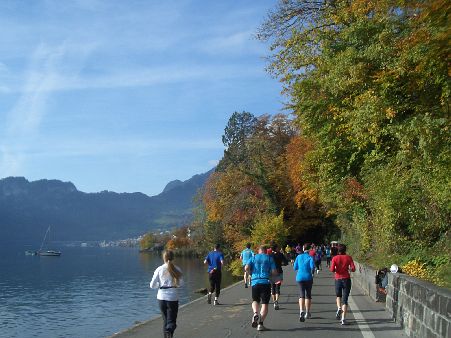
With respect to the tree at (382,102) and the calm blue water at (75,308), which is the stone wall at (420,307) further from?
the calm blue water at (75,308)

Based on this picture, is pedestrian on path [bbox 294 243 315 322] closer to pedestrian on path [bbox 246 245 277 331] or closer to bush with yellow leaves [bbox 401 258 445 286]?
pedestrian on path [bbox 246 245 277 331]

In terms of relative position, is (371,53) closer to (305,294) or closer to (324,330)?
(305,294)

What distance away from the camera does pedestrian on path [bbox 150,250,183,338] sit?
1020 centimetres

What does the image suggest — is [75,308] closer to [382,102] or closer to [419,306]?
[382,102]

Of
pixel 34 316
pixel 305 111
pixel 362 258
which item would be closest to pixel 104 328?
pixel 34 316

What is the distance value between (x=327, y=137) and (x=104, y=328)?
1541cm

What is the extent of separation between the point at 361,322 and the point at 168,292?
4.98 meters

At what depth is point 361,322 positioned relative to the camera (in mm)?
12664

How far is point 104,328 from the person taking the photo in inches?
1141

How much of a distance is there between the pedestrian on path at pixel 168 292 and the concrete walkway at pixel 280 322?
4.26ft

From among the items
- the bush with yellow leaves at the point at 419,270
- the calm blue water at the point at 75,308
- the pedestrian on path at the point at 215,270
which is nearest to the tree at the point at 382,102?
the bush with yellow leaves at the point at 419,270

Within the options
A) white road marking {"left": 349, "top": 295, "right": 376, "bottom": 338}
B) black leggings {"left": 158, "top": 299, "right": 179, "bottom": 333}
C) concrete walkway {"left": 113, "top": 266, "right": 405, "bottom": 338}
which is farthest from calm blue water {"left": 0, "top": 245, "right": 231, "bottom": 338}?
black leggings {"left": 158, "top": 299, "right": 179, "bottom": 333}

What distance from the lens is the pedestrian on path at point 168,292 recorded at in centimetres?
1020

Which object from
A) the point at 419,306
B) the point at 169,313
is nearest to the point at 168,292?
the point at 169,313
